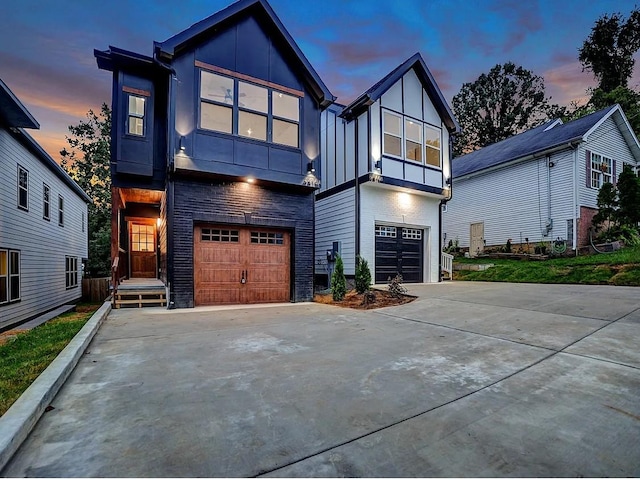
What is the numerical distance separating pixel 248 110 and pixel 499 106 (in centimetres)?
3614

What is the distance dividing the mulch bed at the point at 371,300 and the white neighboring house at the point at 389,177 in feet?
6.38

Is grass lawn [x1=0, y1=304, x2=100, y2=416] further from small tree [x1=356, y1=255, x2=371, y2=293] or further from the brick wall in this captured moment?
small tree [x1=356, y1=255, x2=371, y2=293]

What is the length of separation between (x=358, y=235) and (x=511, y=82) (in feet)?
116

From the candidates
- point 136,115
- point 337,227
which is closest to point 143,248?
point 136,115

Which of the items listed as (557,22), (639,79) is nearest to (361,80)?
(557,22)

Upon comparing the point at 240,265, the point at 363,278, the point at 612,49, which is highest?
the point at 612,49

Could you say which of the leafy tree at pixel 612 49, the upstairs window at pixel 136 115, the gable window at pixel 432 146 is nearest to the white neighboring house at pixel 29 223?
the upstairs window at pixel 136 115

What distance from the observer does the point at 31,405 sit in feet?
7.66

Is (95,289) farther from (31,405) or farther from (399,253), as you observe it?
(31,405)

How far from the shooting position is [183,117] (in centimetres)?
780

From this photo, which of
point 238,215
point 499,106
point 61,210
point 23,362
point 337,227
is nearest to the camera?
point 23,362

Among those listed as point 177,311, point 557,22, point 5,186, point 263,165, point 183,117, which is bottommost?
point 177,311

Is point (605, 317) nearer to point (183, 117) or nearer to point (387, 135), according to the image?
point (387, 135)

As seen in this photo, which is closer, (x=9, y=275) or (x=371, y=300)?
(x=371, y=300)
